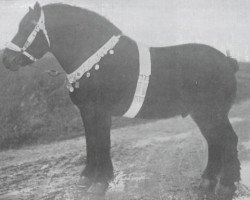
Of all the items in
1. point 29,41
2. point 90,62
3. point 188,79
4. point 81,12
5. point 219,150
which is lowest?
point 219,150

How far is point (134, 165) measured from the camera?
6402mm

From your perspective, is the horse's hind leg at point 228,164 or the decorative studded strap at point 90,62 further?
the horse's hind leg at point 228,164

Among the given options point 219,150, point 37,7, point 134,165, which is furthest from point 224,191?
point 37,7

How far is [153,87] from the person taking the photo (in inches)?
→ 201

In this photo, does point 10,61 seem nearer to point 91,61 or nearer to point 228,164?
point 91,61

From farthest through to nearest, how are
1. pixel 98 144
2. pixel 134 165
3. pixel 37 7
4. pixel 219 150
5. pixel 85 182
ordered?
1. pixel 134 165
2. pixel 219 150
3. pixel 85 182
4. pixel 98 144
5. pixel 37 7

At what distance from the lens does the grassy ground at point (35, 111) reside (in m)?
7.98

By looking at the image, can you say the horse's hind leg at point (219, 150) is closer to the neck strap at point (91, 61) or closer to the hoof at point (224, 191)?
the hoof at point (224, 191)

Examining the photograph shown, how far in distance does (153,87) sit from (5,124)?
4.06 metres

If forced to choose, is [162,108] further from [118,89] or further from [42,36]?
[42,36]

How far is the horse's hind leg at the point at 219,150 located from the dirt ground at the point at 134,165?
0.62ft

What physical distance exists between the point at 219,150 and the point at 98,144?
161cm

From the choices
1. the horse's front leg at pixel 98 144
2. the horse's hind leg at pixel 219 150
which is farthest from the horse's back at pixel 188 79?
the horse's front leg at pixel 98 144

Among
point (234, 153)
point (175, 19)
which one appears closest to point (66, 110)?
point (175, 19)
